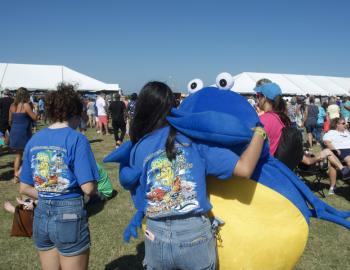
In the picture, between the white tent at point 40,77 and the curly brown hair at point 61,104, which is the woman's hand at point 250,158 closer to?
the curly brown hair at point 61,104

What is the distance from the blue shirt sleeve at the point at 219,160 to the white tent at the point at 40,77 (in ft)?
74.1

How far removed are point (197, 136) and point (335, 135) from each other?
5873mm

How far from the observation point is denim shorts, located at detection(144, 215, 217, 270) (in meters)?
1.86

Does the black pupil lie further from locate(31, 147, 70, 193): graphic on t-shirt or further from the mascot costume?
locate(31, 147, 70, 193): graphic on t-shirt

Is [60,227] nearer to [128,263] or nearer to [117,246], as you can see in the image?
[128,263]

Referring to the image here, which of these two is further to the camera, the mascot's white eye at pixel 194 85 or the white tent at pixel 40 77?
the white tent at pixel 40 77

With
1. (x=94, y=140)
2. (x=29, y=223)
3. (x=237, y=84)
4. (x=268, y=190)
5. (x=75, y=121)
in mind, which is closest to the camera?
(x=268, y=190)

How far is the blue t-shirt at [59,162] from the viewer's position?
2.40 metres

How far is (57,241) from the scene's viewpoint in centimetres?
243

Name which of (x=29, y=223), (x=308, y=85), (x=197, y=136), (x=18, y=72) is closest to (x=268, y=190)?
(x=197, y=136)

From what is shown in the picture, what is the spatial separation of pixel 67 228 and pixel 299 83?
31074 mm

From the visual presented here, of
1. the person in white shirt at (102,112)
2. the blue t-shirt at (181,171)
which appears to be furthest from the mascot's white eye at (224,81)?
the person in white shirt at (102,112)

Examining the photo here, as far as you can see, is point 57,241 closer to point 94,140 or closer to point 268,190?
point 268,190

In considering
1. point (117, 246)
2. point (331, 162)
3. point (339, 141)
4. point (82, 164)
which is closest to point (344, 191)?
point (331, 162)
